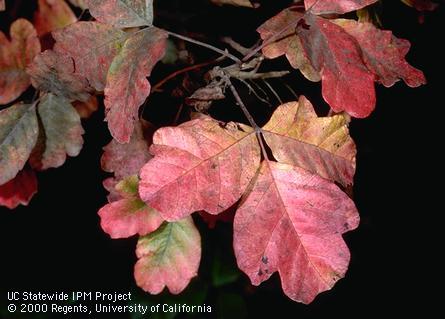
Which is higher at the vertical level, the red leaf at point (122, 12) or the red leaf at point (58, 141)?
the red leaf at point (122, 12)

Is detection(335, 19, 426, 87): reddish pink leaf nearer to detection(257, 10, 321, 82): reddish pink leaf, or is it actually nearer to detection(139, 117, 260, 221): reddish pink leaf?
detection(257, 10, 321, 82): reddish pink leaf

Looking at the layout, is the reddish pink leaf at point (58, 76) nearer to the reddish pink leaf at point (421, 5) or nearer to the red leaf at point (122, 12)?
the red leaf at point (122, 12)

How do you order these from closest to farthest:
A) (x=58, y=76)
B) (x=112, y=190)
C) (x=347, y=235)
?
(x=58, y=76)
(x=112, y=190)
(x=347, y=235)

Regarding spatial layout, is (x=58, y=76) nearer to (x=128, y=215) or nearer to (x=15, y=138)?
(x=15, y=138)

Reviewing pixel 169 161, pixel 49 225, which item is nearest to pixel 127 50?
pixel 169 161

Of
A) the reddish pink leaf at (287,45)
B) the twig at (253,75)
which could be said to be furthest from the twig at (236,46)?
the reddish pink leaf at (287,45)

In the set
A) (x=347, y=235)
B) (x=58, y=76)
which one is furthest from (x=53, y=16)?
(x=347, y=235)

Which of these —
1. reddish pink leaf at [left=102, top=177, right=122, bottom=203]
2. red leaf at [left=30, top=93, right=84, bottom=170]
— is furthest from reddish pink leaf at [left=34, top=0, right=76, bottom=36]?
reddish pink leaf at [left=102, top=177, right=122, bottom=203]
